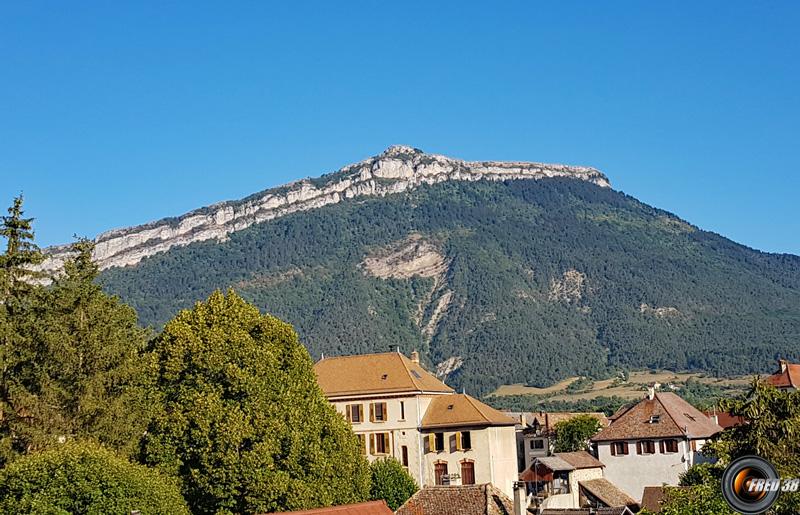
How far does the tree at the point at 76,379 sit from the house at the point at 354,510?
13094mm

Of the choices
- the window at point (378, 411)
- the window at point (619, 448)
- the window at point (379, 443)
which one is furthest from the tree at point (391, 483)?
the window at point (619, 448)

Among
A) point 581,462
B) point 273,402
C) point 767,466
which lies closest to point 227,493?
point 273,402

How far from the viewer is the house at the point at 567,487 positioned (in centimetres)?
7650

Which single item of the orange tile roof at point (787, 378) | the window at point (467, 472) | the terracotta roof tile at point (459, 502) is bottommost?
the terracotta roof tile at point (459, 502)

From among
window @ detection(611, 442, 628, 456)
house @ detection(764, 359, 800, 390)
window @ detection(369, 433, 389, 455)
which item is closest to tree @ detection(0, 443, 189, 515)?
window @ detection(369, 433, 389, 455)

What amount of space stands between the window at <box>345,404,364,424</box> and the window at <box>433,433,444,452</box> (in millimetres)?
6722

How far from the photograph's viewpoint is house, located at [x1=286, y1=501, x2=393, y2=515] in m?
43.3

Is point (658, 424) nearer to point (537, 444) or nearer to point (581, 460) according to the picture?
point (581, 460)

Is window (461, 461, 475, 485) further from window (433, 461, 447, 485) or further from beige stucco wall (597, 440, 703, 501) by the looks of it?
beige stucco wall (597, 440, 703, 501)

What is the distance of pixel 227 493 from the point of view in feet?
169

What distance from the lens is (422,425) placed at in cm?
7919

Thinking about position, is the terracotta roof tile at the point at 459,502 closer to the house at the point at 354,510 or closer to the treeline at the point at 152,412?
the treeline at the point at 152,412

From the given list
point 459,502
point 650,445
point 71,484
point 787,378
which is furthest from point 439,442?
point 787,378

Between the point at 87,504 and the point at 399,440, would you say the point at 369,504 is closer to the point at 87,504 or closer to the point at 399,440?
the point at 87,504
